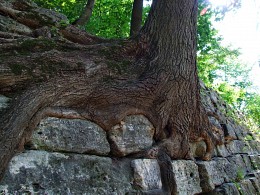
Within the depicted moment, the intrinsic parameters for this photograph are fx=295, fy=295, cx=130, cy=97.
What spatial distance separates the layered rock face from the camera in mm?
2803

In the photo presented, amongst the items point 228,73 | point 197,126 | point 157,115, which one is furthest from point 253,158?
point 228,73

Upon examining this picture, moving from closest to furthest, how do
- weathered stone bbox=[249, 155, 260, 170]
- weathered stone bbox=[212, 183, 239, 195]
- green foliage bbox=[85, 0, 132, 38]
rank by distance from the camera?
weathered stone bbox=[212, 183, 239, 195] → weathered stone bbox=[249, 155, 260, 170] → green foliage bbox=[85, 0, 132, 38]

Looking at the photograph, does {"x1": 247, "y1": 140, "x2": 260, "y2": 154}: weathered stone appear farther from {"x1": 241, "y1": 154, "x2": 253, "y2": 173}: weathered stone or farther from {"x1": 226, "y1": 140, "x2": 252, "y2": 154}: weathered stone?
{"x1": 241, "y1": 154, "x2": 253, "y2": 173}: weathered stone

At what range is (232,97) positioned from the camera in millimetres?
12953

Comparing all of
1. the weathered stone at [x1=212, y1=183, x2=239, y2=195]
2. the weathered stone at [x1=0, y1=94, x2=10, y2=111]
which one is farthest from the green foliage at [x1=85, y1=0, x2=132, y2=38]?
the weathered stone at [x1=0, y1=94, x2=10, y2=111]

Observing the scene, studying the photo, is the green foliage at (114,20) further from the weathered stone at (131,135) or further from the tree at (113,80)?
the weathered stone at (131,135)

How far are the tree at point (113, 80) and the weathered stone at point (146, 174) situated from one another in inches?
5.4

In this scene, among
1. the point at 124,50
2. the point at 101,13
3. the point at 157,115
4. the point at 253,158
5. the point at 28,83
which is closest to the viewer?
the point at 28,83

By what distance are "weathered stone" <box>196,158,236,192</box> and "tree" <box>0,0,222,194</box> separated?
0.97 feet

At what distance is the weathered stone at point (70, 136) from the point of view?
123 inches

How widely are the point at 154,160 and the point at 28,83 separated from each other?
1.90 metres

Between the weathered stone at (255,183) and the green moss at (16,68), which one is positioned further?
the weathered stone at (255,183)

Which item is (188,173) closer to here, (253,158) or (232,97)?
(253,158)

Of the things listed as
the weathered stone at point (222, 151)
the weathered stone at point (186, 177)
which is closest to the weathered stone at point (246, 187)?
the weathered stone at point (222, 151)
